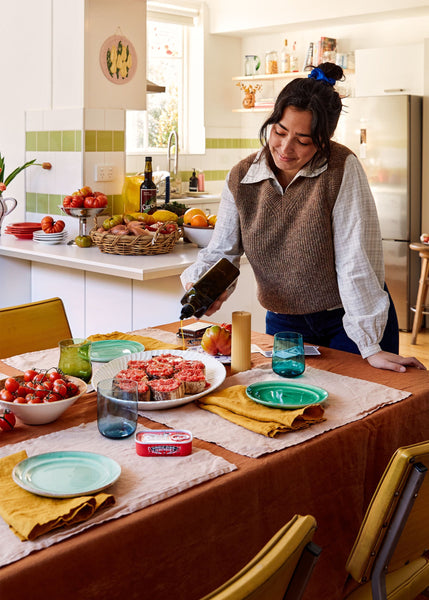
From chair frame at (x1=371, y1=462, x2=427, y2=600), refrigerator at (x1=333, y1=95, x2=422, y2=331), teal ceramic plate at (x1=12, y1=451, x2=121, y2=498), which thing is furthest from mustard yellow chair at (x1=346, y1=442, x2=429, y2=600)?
refrigerator at (x1=333, y1=95, x2=422, y2=331)

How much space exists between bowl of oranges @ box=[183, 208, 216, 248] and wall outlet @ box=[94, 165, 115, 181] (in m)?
0.57

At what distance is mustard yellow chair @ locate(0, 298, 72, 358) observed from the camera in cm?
232

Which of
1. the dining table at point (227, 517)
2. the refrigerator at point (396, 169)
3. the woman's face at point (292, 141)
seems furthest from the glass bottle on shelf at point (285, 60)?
the dining table at point (227, 517)

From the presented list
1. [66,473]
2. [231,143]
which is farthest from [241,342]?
[231,143]

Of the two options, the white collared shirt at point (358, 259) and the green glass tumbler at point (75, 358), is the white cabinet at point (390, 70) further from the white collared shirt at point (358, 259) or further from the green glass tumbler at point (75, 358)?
the green glass tumbler at point (75, 358)

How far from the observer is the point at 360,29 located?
620 centimetres

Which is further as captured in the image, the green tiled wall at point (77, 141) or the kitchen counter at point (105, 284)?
the green tiled wall at point (77, 141)

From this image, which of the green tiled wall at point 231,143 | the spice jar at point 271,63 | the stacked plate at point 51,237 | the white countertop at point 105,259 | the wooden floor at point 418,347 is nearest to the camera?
the white countertop at point 105,259

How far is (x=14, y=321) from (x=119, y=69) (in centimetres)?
206

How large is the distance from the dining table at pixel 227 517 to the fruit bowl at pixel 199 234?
1.74m

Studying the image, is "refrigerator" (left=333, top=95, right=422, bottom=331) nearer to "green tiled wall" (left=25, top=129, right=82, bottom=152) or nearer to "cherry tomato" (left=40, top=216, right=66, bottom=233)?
"green tiled wall" (left=25, top=129, right=82, bottom=152)

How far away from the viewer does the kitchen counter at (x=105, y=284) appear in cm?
320

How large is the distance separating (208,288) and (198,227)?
165 cm

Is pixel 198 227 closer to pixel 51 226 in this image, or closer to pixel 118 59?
pixel 51 226
